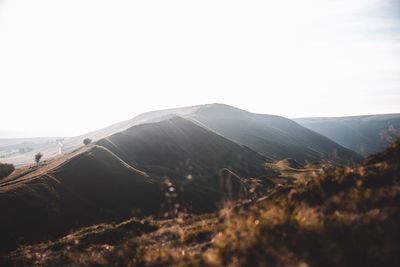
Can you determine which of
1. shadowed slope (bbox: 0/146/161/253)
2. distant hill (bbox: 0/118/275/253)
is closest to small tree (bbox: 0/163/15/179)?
distant hill (bbox: 0/118/275/253)

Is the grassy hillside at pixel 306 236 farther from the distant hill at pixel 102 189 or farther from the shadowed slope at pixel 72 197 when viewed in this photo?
the shadowed slope at pixel 72 197

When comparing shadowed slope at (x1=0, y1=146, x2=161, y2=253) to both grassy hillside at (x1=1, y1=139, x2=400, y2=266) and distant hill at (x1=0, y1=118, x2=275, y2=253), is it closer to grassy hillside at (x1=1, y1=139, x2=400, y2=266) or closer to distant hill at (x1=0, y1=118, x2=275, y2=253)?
distant hill at (x1=0, y1=118, x2=275, y2=253)

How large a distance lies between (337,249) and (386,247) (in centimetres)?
88

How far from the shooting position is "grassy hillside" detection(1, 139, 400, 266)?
6.46 meters

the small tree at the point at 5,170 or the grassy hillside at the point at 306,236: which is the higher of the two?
the grassy hillside at the point at 306,236

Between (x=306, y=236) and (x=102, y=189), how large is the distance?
214 feet

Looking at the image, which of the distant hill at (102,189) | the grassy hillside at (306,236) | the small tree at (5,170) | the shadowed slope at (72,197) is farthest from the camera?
the small tree at (5,170)

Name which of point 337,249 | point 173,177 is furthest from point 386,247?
point 173,177

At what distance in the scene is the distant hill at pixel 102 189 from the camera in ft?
158

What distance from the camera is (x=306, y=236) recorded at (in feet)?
24.2

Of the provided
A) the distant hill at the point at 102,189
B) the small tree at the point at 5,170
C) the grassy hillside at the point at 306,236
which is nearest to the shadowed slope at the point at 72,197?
the distant hill at the point at 102,189

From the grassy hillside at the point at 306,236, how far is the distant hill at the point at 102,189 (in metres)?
4.88

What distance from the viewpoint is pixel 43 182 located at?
200ft

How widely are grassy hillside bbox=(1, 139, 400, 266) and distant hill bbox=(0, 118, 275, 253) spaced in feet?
16.0
